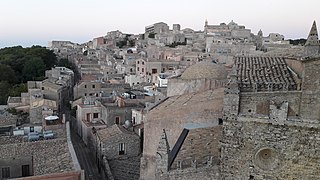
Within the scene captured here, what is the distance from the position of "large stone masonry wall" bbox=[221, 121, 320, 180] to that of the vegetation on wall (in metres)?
43.5

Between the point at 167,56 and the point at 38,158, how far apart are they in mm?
64276

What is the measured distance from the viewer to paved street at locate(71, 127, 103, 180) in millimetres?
27816

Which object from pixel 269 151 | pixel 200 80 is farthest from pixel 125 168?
pixel 269 151

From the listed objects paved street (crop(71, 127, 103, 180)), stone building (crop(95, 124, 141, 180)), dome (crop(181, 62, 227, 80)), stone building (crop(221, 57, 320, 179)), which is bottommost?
paved street (crop(71, 127, 103, 180))

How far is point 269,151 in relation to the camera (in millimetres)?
12617

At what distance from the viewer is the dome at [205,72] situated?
22.6 m

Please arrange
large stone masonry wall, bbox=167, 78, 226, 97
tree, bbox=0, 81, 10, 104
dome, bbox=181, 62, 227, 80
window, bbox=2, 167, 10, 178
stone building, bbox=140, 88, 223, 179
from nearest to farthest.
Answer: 1. stone building, bbox=140, 88, 223, 179
2. window, bbox=2, 167, 10, 178
3. large stone masonry wall, bbox=167, 78, 226, 97
4. dome, bbox=181, 62, 227, 80
5. tree, bbox=0, 81, 10, 104

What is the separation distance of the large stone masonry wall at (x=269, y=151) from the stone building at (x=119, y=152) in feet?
50.6

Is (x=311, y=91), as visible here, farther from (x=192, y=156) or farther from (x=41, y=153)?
(x=41, y=153)

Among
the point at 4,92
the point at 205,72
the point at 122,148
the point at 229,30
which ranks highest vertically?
the point at 229,30

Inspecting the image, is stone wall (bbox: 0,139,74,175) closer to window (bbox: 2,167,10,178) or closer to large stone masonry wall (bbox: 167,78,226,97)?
window (bbox: 2,167,10,178)

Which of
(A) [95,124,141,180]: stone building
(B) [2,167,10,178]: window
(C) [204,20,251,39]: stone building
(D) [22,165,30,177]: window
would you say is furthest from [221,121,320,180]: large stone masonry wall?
(C) [204,20,251,39]: stone building

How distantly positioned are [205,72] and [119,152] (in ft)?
36.3

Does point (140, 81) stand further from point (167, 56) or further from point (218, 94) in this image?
point (218, 94)
